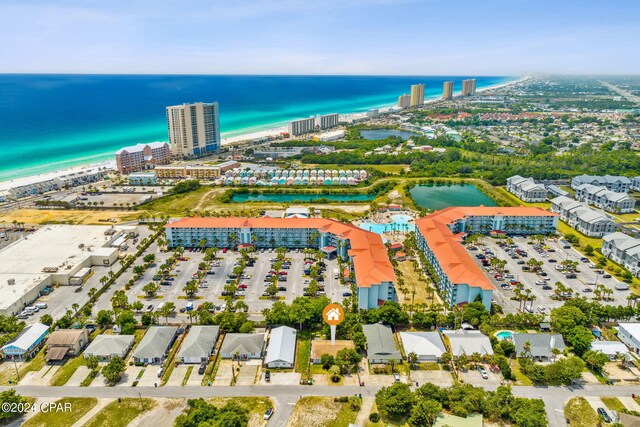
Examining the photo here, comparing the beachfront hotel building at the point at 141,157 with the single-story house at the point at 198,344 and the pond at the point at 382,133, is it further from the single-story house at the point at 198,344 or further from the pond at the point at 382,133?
the single-story house at the point at 198,344

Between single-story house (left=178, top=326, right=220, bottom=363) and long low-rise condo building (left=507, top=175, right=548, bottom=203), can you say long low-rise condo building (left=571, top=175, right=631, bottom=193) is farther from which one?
single-story house (left=178, top=326, right=220, bottom=363)

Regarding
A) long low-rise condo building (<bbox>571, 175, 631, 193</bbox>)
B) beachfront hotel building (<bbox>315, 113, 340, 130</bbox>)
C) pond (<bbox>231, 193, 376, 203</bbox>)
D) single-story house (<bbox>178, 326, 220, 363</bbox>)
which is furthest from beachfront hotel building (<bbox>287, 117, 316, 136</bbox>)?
single-story house (<bbox>178, 326, 220, 363</bbox>)

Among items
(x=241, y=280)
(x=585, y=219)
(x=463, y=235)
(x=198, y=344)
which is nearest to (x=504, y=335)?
(x=463, y=235)

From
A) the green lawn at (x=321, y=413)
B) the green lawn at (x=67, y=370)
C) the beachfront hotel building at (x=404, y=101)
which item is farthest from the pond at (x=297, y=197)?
the beachfront hotel building at (x=404, y=101)

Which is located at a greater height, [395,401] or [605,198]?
[605,198]

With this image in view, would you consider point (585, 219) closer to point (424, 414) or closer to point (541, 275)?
point (541, 275)

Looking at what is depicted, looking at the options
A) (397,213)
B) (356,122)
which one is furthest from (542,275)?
(356,122)
